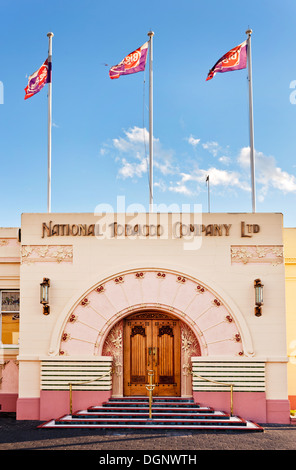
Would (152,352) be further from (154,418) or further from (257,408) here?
(257,408)

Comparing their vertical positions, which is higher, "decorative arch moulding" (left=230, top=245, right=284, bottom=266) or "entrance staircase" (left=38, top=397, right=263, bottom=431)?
"decorative arch moulding" (left=230, top=245, right=284, bottom=266)

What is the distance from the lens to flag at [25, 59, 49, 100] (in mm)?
16688

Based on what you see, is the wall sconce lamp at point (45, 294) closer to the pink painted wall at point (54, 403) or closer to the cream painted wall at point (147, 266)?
the cream painted wall at point (147, 266)

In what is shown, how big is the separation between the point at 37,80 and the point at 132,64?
330cm

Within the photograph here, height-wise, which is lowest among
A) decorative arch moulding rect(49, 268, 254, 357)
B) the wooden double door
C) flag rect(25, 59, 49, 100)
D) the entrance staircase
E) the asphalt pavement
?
the asphalt pavement

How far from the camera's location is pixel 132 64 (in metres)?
16.3

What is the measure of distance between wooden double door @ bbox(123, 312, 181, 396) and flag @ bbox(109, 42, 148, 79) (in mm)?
7880

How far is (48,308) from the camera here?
47.7ft

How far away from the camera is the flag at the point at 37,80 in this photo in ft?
54.7

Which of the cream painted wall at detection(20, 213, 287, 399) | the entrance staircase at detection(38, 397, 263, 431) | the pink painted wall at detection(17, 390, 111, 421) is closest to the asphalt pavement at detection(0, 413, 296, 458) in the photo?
the entrance staircase at detection(38, 397, 263, 431)

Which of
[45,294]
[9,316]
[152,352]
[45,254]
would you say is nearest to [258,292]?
[152,352]

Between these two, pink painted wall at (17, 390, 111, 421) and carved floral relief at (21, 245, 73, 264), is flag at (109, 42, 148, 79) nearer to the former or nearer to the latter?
carved floral relief at (21, 245, 73, 264)

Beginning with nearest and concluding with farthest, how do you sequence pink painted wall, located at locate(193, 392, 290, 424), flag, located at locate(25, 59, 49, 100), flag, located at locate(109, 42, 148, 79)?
pink painted wall, located at locate(193, 392, 290, 424) → flag, located at locate(109, 42, 148, 79) → flag, located at locate(25, 59, 49, 100)
